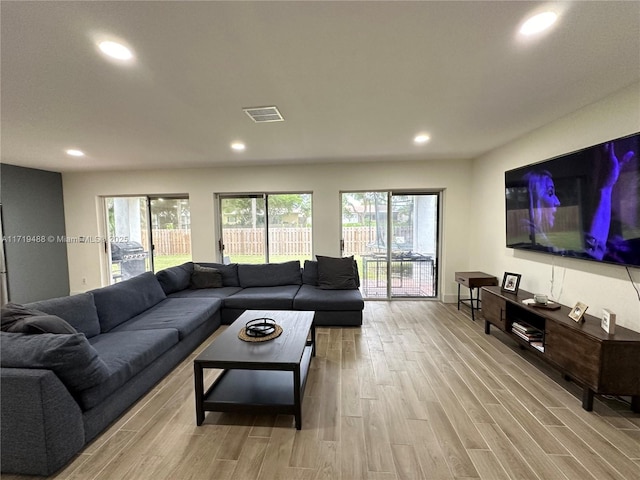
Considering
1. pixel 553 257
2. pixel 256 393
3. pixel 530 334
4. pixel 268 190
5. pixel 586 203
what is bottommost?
pixel 256 393

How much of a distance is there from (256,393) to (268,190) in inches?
143

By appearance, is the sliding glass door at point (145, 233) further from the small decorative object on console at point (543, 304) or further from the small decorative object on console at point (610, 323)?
the small decorative object on console at point (610, 323)

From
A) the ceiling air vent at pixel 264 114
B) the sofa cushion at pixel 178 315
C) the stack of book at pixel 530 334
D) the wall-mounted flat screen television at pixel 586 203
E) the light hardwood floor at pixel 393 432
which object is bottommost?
the light hardwood floor at pixel 393 432

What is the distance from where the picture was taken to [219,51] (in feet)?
5.38

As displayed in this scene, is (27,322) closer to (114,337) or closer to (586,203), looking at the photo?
(114,337)

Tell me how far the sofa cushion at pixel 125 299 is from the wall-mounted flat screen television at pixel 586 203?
14.7 ft

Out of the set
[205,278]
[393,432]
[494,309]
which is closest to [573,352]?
[494,309]

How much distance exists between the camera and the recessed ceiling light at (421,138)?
3.29 meters

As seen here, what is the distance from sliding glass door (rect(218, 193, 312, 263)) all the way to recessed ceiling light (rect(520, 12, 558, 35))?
149 inches

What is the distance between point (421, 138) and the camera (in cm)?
341

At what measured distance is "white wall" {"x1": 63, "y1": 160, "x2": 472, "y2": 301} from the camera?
184 inches

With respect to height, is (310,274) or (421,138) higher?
(421,138)

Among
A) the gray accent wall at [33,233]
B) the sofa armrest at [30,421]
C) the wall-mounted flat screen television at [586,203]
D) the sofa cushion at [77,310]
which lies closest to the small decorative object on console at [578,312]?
the wall-mounted flat screen television at [586,203]

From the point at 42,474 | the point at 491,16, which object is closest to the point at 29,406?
the point at 42,474
